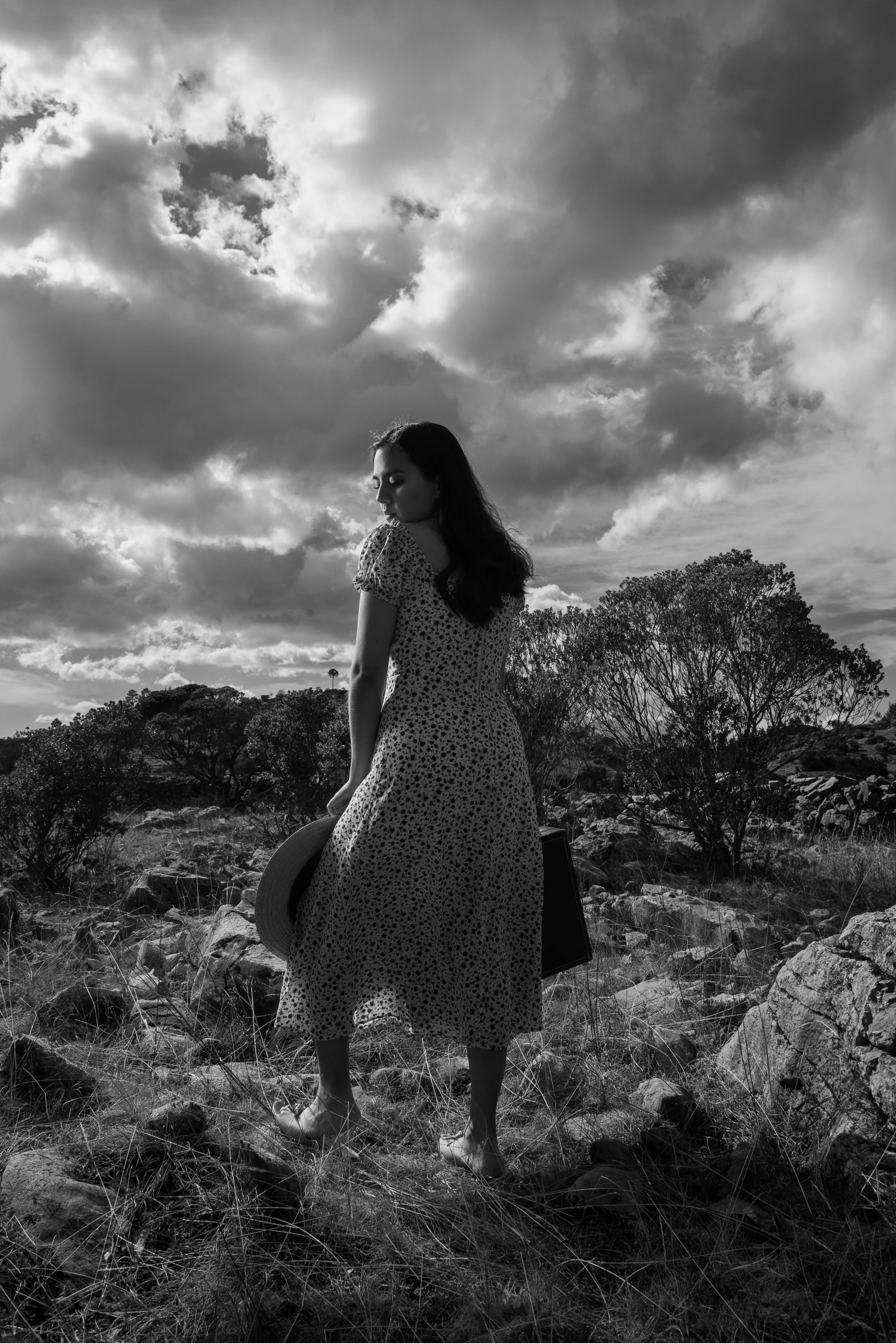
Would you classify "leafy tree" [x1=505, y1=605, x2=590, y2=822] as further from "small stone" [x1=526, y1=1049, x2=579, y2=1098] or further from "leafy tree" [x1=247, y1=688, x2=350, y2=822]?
"small stone" [x1=526, y1=1049, x2=579, y2=1098]

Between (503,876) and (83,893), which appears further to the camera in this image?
(83,893)

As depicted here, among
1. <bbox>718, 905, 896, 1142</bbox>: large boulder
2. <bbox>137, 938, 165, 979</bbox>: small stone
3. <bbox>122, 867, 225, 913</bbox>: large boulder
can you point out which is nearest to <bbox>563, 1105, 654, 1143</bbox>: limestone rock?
<bbox>718, 905, 896, 1142</bbox>: large boulder

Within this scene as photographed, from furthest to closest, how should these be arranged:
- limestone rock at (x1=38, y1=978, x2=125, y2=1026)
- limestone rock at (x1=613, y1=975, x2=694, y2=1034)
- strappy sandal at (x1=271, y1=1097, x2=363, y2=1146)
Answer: limestone rock at (x1=38, y1=978, x2=125, y2=1026) → limestone rock at (x1=613, y1=975, x2=694, y2=1034) → strappy sandal at (x1=271, y1=1097, x2=363, y2=1146)

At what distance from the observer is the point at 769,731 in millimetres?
8117

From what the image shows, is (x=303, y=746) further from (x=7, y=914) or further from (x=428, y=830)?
(x=428, y=830)

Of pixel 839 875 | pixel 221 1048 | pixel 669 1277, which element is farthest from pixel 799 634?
pixel 669 1277

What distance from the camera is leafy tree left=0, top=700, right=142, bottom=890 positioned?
8.55m

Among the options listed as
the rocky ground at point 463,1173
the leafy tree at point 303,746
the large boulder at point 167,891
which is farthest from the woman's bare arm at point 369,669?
the leafy tree at point 303,746

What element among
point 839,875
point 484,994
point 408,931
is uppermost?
point 408,931

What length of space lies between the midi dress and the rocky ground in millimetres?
373

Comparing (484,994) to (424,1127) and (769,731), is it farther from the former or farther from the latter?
(769,731)

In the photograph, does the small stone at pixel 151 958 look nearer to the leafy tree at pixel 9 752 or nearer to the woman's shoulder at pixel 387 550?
the woman's shoulder at pixel 387 550

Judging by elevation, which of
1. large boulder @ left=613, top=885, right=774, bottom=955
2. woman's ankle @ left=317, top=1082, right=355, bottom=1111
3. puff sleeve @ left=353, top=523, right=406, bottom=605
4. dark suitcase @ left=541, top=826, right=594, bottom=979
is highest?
puff sleeve @ left=353, top=523, right=406, bottom=605

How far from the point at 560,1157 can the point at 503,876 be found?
30.0 inches
